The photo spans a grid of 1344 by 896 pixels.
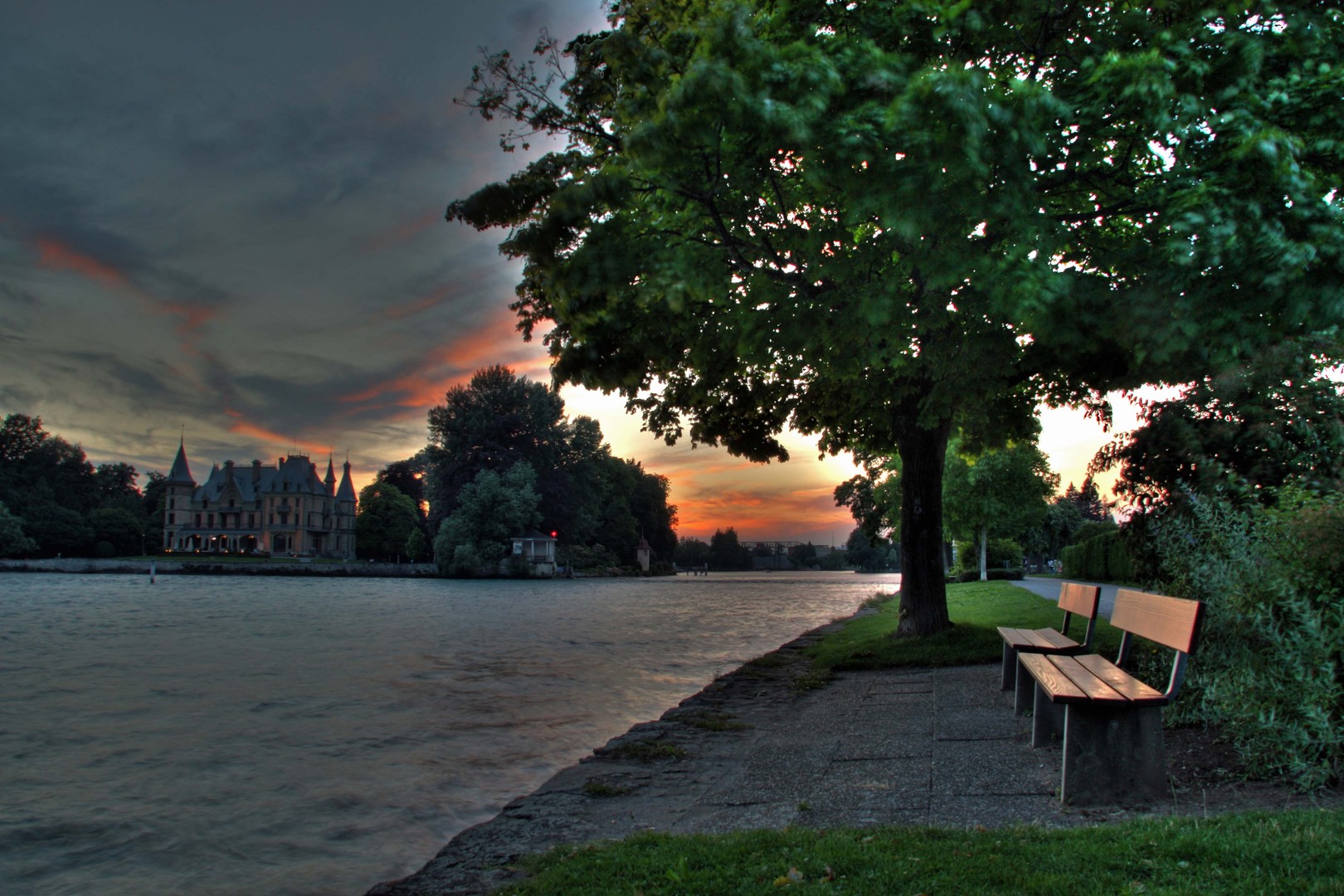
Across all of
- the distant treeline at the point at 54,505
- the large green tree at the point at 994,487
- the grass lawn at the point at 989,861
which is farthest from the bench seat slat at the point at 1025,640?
the distant treeline at the point at 54,505

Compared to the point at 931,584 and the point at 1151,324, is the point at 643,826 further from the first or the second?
the point at 931,584

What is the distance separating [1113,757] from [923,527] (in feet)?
28.8

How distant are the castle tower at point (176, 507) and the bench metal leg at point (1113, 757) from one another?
425 feet

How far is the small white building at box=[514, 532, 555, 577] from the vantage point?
78.6 m

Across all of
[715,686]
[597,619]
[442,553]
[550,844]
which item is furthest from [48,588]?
[550,844]

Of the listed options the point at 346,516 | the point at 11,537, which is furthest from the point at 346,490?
the point at 11,537

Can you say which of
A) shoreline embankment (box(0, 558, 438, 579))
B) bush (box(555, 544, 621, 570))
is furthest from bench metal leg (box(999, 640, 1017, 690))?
shoreline embankment (box(0, 558, 438, 579))

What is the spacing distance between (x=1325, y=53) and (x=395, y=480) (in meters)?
120

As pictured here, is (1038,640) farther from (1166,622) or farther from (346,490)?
(346,490)

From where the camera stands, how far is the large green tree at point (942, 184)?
6.21 m

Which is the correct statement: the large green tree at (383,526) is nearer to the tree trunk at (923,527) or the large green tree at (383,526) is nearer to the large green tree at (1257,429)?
the tree trunk at (923,527)

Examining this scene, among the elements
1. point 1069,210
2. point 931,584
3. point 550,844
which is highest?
point 1069,210

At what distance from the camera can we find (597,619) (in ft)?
102

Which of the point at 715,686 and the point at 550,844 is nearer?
the point at 550,844
